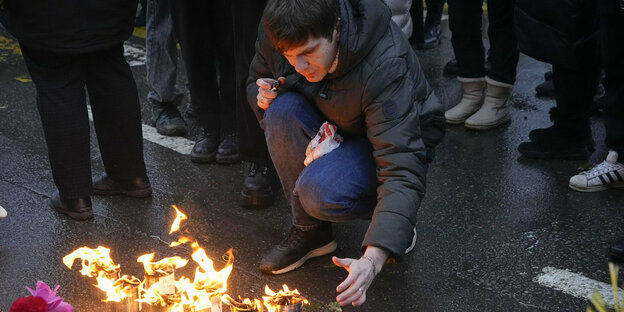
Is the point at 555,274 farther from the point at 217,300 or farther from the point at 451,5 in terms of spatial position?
the point at 451,5

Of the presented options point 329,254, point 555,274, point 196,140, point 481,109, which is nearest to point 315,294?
point 329,254

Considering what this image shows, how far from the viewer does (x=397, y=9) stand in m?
4.66

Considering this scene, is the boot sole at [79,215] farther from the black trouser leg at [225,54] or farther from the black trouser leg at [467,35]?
the black trouser leg at [467,35]

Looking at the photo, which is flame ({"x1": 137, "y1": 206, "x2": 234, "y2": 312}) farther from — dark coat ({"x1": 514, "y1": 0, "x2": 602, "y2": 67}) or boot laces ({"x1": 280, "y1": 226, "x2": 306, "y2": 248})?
dark coat ({"x1": 514, "y1": 0, "x2": 602, "y2": 67})

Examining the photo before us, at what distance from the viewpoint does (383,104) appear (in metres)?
3.05

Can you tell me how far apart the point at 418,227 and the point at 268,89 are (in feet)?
3.65

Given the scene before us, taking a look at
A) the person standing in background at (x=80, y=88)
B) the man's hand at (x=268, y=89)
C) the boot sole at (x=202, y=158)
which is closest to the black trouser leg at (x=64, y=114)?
the person standing in background at (x=80, y=88)

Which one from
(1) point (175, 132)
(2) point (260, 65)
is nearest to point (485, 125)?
(1) point (175, 132)

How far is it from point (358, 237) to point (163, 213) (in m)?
1.04

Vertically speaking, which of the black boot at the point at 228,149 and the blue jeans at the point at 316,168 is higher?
the blue jeans at the point at 316,168

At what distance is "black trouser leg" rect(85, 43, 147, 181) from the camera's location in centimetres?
409

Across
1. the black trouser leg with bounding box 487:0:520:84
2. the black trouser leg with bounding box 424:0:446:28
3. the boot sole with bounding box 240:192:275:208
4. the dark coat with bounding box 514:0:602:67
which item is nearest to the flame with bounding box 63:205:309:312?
the boot sole with bounding box 240:192:275:208

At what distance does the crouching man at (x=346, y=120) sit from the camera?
9.15 ft

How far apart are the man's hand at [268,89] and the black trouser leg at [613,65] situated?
5.55ft
